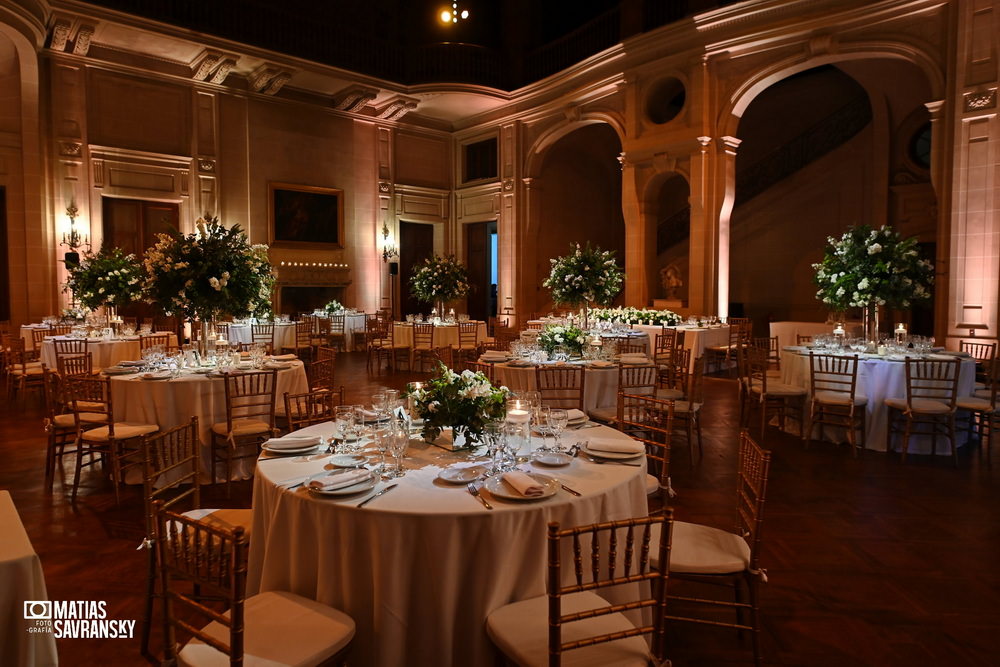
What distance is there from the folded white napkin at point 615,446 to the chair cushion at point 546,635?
74 centimetres

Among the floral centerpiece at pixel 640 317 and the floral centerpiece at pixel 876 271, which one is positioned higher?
the floral centerpiece at pixel 876 271

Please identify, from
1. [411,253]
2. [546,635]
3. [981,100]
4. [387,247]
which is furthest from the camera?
[411,253]

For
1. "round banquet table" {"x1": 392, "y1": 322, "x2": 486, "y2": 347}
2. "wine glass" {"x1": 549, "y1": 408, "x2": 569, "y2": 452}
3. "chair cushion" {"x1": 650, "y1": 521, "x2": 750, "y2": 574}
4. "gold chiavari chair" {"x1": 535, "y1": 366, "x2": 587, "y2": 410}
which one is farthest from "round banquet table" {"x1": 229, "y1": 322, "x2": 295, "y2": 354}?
"chair cushion" {"x1": 650, "y1": 521, "x2": 750, "y2": 574}

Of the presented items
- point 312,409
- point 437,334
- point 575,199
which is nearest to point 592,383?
point 312,409

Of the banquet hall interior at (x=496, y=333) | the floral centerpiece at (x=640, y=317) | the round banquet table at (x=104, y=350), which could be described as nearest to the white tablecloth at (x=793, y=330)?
the banquet hall interior at (x=496, y=333)

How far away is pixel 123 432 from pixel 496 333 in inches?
240

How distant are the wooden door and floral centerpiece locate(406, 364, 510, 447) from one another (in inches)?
537

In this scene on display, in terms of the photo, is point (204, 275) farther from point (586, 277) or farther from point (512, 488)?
point (586, 277)

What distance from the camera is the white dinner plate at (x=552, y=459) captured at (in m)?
2.64

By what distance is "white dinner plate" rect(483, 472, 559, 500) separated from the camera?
2.20 m

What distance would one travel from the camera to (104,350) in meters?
7.86

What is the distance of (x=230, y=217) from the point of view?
43.2ft

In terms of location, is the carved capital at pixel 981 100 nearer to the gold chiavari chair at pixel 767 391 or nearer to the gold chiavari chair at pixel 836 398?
the gold chiavari chair at pixel 836 398

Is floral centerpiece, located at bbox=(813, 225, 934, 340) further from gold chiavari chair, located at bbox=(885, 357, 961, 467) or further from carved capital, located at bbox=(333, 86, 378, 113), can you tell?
carved capital, located at bbox=(333, 86, 378, 113)
